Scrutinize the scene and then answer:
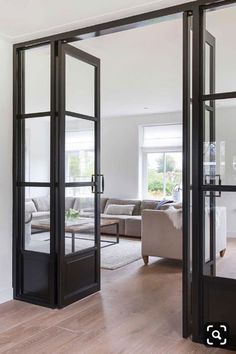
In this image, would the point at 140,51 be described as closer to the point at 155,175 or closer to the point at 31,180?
the point at 31,180

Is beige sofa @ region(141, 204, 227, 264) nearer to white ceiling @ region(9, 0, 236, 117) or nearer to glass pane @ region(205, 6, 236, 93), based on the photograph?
white ceiling @ region(9, 0, 236, 117)

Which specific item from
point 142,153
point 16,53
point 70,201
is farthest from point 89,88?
point 142,153

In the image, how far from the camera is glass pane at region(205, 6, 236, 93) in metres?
2.86

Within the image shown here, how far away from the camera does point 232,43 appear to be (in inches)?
120

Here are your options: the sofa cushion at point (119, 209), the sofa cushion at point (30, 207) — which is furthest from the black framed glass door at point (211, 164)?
the sofa cushion at point (119, 209)

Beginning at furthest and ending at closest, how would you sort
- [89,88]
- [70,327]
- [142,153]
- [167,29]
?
1. [142,153]
2. [89,88]
3. [167,29]
4. [70,327]

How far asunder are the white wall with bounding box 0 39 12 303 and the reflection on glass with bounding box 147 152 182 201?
5.15 m

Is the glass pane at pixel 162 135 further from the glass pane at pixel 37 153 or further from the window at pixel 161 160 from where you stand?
the glass pane at pixel 37 153

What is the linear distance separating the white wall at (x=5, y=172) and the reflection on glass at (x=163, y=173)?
16.9 feet

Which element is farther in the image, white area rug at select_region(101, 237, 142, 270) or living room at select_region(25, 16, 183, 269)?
white area rug at select_region(101, 237, 142, 270)

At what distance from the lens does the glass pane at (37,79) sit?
3.75m

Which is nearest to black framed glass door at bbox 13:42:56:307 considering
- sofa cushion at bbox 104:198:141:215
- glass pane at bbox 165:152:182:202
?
sofa cushion at bbox 104:198:141:215

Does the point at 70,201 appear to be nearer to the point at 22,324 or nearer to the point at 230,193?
the point at 22,324

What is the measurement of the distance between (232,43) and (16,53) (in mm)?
2151
